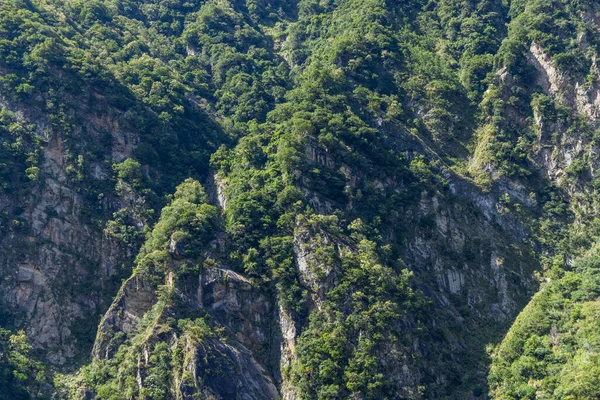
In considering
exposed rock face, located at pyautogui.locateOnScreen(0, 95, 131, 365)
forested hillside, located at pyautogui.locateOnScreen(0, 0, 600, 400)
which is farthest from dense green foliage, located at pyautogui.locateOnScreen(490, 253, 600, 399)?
exposed rock face, located at pyautogui.locateOnScreen(0, 95, 131, 365)

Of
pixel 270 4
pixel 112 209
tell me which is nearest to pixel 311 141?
pixel 112 209

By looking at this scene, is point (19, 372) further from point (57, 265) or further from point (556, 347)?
point (556, 347)

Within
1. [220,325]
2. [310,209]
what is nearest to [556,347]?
[310,209]

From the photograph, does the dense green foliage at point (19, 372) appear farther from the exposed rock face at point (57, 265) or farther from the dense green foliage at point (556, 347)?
the dense green foliage at point (556, 347)

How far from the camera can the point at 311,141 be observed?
3418 inches

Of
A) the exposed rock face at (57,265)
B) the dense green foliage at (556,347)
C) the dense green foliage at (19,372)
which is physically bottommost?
the dense green foliage at (556,347)

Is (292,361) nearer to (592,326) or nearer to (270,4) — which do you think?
(592,326)

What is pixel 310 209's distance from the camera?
8100cm

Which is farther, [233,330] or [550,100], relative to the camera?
[550,100]

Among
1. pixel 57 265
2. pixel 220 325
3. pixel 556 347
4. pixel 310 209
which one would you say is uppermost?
pixel 310 209

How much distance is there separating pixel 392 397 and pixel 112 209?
34248 mm

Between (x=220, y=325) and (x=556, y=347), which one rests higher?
(x=220, y=325)

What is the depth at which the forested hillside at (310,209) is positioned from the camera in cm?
7144

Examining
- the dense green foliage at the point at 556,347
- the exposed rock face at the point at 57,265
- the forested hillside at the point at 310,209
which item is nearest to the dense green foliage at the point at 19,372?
the forested hillside at the point at 310,209
